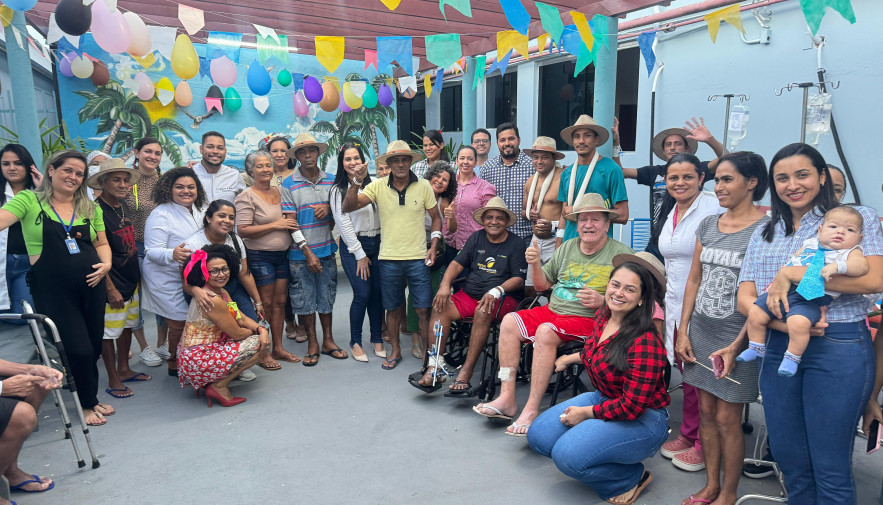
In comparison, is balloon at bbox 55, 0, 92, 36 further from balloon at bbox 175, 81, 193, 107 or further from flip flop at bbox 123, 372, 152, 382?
balloon at bbox 175, 81, 193, 107

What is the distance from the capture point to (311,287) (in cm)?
467

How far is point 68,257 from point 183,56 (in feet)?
8.07

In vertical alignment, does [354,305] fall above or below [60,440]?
above

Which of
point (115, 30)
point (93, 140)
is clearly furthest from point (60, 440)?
point (93, 140)

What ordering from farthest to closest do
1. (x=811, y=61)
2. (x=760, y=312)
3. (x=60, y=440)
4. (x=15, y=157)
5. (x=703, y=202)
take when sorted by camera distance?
(x=811, y=61), (x=15, y=157), (x=60, y=440), (x=703, y=202), (x=760, y=312)

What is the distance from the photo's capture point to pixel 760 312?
88.0 inches

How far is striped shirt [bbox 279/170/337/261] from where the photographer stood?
4504 millimetres

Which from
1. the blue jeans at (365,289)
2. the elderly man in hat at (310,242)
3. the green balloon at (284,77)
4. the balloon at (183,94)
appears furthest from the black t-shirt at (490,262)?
the balloon at (183,94)

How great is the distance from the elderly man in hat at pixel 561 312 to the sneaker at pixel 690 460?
77cm

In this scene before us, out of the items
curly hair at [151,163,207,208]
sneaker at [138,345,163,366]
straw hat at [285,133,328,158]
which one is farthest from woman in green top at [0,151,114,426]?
straw hat at [285,133,328,158]

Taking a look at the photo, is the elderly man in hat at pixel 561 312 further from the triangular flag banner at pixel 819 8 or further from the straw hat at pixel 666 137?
the triangular flag banner at pixel 819 8

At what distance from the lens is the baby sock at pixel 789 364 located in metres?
2.07

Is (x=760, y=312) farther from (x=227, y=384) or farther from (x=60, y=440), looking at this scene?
(x=60, y=440)

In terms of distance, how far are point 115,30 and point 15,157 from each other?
1.19 meters
